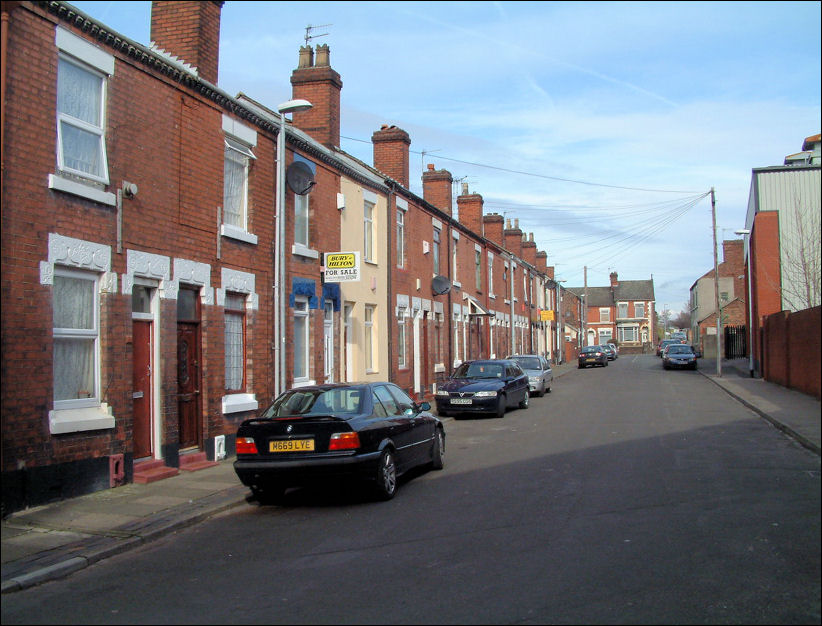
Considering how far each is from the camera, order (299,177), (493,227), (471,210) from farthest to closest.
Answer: (493,227), (471,210), (299,177)

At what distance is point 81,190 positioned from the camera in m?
9.49

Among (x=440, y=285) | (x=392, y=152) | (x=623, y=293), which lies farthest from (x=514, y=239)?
(x=623, y=293)

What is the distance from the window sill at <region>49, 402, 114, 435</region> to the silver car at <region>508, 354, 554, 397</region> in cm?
1797

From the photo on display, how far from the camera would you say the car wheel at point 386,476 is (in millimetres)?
9125

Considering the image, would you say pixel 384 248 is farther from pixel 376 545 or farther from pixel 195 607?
pixel 195 607

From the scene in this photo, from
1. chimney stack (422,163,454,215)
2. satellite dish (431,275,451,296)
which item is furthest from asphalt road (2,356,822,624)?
chimney stack (422,163,454,215)

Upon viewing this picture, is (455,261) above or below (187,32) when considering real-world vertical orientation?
below

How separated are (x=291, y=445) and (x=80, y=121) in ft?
17.1

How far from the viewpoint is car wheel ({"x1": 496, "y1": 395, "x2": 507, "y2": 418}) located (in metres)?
19.7

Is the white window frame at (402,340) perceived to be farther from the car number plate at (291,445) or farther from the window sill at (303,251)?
the car number plate at (291,445)

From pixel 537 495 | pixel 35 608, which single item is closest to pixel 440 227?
pixel 537 495

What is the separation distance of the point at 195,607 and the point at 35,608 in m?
1.28

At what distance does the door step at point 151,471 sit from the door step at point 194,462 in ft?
1.41

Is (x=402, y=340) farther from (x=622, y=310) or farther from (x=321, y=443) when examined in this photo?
(x=622, y=310)
